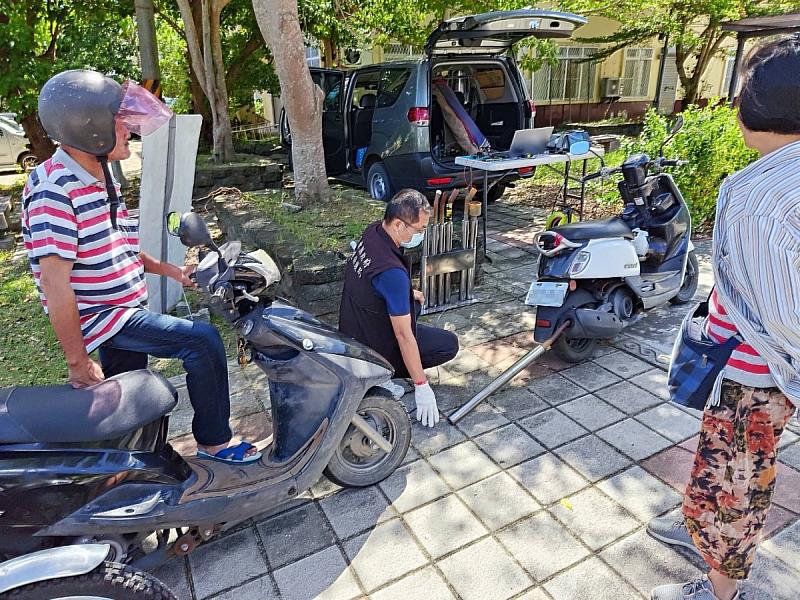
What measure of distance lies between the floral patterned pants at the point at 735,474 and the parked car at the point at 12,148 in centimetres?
1361

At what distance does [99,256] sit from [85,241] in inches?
3.1

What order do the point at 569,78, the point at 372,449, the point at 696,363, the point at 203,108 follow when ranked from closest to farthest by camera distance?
the point at 696,363
the point at 372,449
the point at 203,108
the point at 569,78

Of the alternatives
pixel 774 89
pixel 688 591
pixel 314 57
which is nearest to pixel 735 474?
pixel 688 591

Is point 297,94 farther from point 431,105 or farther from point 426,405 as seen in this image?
point 426,405

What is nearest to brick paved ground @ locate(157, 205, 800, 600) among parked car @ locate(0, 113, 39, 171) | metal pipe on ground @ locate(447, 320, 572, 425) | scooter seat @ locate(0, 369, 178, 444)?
metal pipe on ground @ locate(447, 320, 572, 425)

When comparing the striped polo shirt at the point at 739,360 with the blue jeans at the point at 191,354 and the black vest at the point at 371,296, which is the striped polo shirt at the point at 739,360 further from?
the blue jeans at the point at 191,354

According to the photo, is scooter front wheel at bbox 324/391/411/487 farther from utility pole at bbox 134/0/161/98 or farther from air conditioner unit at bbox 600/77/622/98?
air conditioner unit at bbox 600/77/622/98

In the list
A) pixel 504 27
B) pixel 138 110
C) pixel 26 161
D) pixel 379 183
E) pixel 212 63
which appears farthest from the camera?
pixel 26 161

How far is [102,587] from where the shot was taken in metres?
1.57

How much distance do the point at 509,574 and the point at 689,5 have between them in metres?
13.2

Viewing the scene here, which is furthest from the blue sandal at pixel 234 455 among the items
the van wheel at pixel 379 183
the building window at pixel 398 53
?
the building window at pixel 398 53

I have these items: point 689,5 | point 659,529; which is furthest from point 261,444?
point 689,5

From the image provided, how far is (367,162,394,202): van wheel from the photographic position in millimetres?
6730

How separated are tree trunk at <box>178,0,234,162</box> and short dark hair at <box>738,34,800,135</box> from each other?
8492 mm
